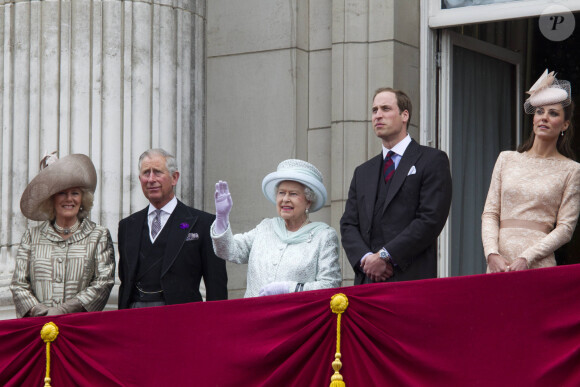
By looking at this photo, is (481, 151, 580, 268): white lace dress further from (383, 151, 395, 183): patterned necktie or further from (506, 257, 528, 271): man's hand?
(383, 151, 395, 183): patterned necktie

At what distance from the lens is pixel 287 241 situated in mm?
8945

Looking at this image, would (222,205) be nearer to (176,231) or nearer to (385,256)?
(176,231)

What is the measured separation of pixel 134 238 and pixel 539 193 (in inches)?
105

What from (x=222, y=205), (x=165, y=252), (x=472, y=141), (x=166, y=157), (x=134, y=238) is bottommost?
(x=165, y=252)

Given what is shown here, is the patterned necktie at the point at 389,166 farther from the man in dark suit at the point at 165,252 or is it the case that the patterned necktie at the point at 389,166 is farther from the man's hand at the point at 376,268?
the man in dark suit at the point at 165,252

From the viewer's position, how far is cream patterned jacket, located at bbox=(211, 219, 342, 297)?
8.78 metres

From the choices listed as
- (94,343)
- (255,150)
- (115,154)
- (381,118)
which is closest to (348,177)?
(255,150)

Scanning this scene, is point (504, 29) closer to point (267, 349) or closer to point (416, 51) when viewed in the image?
point (416, 51)

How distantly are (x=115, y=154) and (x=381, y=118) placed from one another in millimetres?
2621

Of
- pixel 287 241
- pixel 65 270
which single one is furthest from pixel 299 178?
pixel 65 270

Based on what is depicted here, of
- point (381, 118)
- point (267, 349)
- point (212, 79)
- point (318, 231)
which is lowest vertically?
point (267, 349)

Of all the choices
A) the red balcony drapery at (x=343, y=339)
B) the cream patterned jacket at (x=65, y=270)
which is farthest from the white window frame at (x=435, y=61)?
the red balcony drapery at (x=343, y=339)

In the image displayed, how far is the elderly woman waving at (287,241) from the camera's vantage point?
880 centimetres

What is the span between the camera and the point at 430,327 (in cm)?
777
